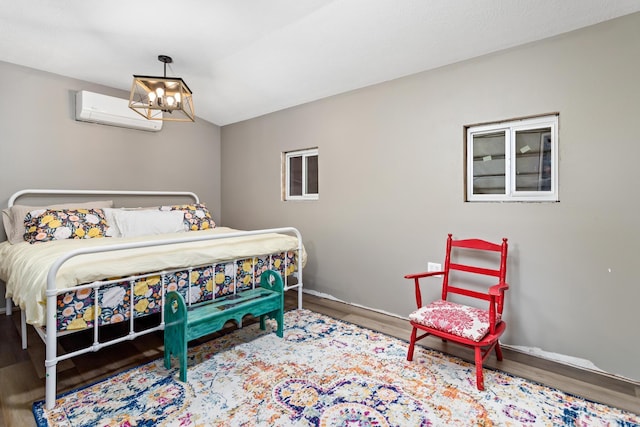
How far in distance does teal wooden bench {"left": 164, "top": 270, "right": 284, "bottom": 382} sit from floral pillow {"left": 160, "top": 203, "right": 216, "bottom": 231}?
131 centimetres

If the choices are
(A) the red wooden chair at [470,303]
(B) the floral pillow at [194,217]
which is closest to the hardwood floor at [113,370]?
(A) the red wooden chair at [470,303]

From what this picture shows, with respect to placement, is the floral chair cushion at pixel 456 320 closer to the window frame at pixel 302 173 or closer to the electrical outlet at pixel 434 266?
the electrical outlet at pixel 434 266

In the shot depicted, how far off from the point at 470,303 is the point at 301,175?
2.22 metres

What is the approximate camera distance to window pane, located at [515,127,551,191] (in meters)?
2.28

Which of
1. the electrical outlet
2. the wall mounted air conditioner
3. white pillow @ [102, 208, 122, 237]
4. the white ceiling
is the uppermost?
the white ceiling

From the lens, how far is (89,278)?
180cm

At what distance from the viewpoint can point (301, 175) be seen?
3854 mm

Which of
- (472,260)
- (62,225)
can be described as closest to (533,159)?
(472,260)

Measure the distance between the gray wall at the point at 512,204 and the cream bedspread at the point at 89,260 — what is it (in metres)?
0.91

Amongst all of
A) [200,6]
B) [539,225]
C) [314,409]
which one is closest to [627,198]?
[539,225]

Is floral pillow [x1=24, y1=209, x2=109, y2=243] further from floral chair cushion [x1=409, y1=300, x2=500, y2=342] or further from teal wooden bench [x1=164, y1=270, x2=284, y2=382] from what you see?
floral chair cushion [x1=409, y1=300, x2=500, y2=342]

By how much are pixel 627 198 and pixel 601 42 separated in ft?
3.15

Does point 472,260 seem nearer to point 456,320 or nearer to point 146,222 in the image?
point 456,320

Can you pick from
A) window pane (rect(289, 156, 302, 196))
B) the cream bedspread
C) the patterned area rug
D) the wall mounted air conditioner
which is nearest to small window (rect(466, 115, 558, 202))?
the patterned area rug
